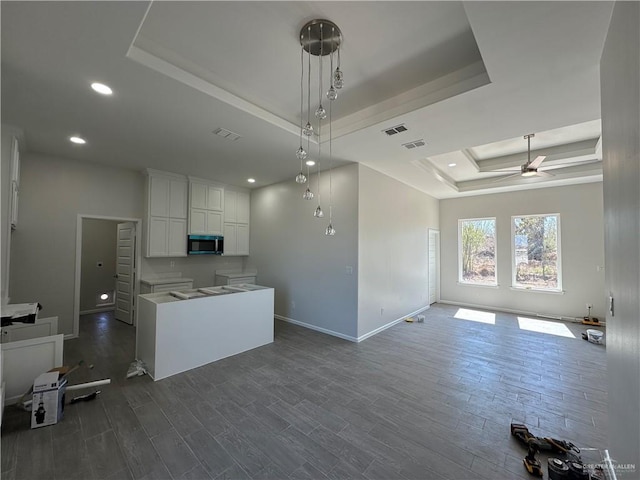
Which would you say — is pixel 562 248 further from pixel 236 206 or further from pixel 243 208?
pixel 236 206

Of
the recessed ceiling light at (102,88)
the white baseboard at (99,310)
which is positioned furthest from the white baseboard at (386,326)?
the white baseboard at (99,310)

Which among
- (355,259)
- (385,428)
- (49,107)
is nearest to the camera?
(385,428)

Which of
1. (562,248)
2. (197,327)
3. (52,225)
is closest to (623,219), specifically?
(197,327)

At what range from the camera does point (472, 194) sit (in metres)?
7.07

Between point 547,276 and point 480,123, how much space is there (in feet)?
17.0

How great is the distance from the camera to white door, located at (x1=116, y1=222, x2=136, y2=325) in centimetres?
531

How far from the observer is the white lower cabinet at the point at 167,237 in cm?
507

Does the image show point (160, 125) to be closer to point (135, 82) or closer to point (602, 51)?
point (135, 82)

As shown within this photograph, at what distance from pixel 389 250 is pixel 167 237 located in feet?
14.8

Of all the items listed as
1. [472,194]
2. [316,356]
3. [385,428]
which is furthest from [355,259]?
[472,194]

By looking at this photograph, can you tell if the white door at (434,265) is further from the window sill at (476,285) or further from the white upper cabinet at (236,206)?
the white upper cabinet at (236,206)

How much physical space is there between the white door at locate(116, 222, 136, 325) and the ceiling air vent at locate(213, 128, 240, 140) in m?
3.38

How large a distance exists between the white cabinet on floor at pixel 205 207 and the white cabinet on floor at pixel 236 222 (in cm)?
17

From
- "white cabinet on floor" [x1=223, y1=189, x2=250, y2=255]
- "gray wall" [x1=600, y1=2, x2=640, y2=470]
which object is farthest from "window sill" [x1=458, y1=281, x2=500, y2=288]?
"white cabinet on floor" [x1=223, y1=189, x2=250, y2=255]
